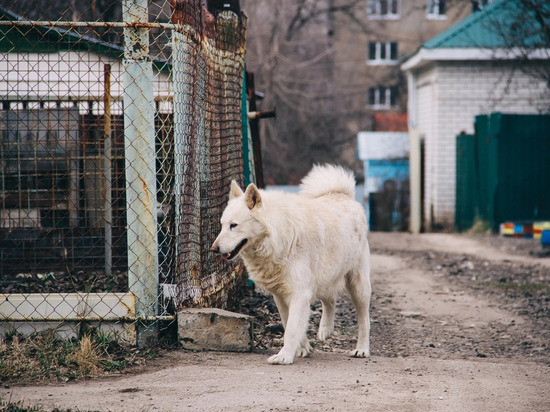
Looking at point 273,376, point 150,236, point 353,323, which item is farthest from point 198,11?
point 353,323

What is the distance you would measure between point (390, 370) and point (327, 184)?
193 cm

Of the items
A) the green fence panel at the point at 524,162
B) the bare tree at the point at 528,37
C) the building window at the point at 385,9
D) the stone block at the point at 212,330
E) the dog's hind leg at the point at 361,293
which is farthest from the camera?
the building window at the point at 385,9

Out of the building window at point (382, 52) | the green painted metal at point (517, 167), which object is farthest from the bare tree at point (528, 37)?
the building window at point (382, 52)

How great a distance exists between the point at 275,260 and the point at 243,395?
1360 mm

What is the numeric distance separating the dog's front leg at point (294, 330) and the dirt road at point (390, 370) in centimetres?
11

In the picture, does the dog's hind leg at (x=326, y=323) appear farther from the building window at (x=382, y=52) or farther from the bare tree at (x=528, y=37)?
the building window at (x=382, y=52)

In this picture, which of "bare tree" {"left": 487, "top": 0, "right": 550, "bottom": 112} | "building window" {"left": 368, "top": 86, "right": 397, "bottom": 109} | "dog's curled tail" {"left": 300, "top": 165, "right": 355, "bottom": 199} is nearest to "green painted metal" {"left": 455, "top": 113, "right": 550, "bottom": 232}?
"bare tree" {"left": 487, "top": 0, "right": 550, "bottom": 112}

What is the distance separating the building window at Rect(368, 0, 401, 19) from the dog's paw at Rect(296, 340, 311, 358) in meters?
37.3

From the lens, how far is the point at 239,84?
8062 millimetres

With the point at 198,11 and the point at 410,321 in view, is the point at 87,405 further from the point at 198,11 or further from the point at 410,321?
the point at 410,321

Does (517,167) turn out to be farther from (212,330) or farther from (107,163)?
(212,330)

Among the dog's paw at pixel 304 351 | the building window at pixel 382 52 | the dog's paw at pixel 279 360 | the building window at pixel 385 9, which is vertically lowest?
the dog's paw at pixel 304 351

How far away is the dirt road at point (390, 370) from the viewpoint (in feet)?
14.5

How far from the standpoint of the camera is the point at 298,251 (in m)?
5.72
